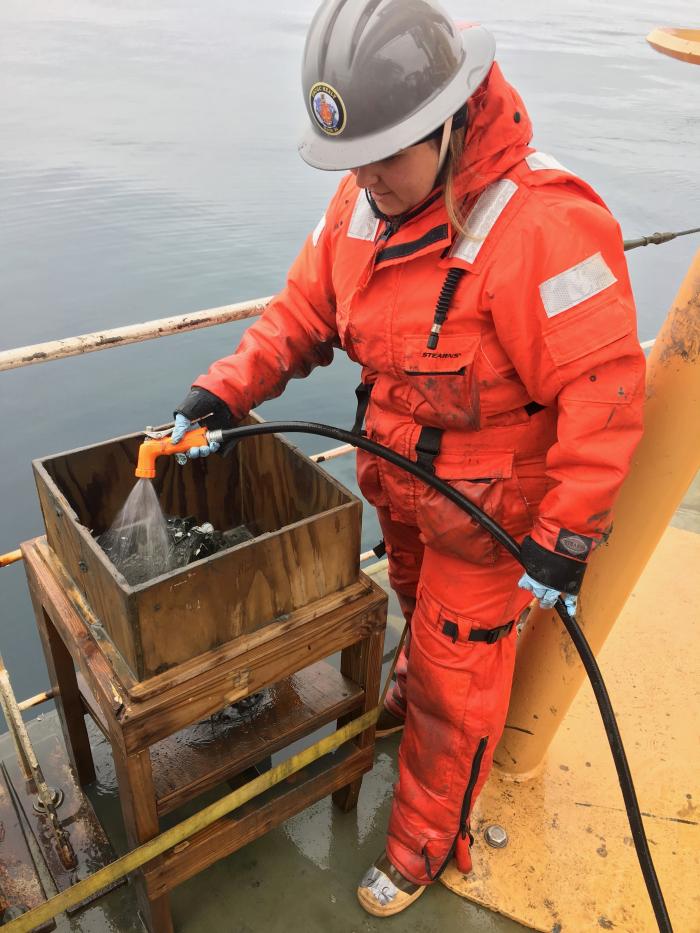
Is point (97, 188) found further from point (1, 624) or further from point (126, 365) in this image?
point (1, 624)

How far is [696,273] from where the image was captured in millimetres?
1366

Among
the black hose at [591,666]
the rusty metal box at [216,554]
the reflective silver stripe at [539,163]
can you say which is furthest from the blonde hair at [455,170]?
the rusty metal box at [216,554]

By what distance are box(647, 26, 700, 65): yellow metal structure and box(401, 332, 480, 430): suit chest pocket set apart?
60 centimetres

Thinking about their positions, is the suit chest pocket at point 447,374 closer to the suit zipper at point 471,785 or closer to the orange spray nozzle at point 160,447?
the orange spray nozzle at point 160,447

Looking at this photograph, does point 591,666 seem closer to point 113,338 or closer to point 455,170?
point 455,170

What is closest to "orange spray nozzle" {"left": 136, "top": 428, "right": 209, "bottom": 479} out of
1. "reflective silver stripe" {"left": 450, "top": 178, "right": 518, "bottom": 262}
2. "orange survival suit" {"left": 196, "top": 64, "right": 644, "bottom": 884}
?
"orange survival suit" {"left": 196, "top": 64, "right": 644, "bottom": 884}

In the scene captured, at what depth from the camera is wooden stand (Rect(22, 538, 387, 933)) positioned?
1.31m

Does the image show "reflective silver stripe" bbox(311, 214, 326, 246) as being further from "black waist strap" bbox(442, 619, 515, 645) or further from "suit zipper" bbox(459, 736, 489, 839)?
"suit zipper" bbox(459, 736, 489, 839)

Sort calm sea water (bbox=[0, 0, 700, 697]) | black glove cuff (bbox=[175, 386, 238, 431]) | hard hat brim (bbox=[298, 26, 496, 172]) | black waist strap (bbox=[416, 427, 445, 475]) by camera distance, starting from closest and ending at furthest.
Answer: hard hat brim (bbox=[298, 26, 496, 172]), black waist strap (bbox=[416, 427, 445, 475]), black glove cuff (bbox=[175, 386, 238, 431]), calm sea water (bbox=[0, 0, 700, 697])

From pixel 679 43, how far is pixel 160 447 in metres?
1.22

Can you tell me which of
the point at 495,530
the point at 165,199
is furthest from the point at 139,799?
the point at 165,199

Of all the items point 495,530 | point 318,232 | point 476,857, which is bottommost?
point 476,857

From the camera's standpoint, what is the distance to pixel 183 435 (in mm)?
1513

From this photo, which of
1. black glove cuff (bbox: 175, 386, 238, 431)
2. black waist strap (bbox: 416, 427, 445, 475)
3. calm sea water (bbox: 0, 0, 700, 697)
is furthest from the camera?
calm sea water (bbox: 0, 0, 700, 697)
